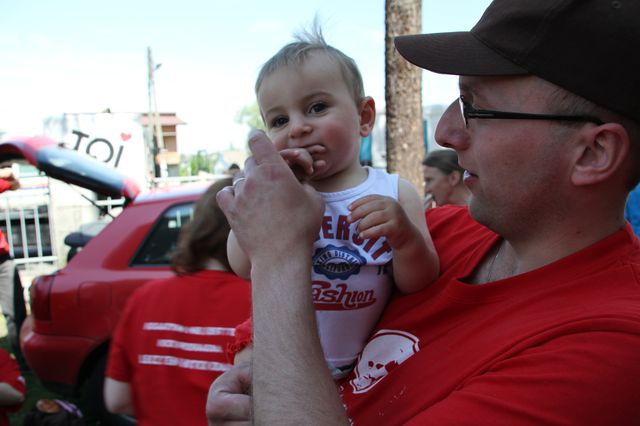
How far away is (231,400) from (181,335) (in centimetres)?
130

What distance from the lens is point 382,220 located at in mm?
1461

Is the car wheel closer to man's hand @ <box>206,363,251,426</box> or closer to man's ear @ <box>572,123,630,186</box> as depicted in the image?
man's hand @ <box>206,363,251,426</box>

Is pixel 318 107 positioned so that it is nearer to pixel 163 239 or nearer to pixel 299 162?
pixel 299 162

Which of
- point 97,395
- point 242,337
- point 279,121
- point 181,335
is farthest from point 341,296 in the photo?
point 97,395

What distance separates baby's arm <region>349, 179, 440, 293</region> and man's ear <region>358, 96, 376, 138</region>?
0.44 m

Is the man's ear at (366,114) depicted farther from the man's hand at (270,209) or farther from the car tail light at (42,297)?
the car tail light at (42,297)

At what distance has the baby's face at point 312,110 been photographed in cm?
164

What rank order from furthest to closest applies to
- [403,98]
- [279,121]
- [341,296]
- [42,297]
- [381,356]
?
[403,98]
[42,297]
[279,121]
[341,296]
[381,356]

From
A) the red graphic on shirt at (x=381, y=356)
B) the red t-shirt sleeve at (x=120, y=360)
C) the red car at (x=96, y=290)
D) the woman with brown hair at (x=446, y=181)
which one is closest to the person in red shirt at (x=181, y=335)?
the red t-shirt sleeve at (x=120, y=360)

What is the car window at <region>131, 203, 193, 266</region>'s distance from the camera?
4.10 meters

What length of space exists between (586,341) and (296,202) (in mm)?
632

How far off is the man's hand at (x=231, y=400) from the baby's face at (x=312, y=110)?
2.05ft

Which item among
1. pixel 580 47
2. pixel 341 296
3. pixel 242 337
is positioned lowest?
pixel 242 337

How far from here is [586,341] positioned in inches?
40.2
